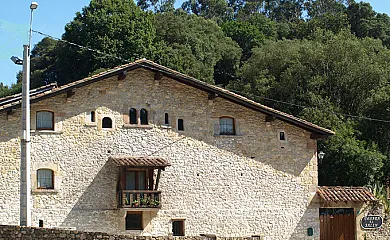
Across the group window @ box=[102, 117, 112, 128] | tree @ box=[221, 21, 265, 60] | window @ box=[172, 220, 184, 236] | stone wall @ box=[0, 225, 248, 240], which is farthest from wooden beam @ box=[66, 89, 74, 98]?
tree @ box=[221, 21, 265, 60]

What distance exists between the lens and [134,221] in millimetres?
29781

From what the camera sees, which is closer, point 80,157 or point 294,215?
point 80,157

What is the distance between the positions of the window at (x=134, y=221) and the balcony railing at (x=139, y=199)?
901mm

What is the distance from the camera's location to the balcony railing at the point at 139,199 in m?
28.8

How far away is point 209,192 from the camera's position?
30.8 meters

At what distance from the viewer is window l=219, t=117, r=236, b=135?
103 feet

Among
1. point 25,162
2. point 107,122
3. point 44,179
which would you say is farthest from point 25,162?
point 107,122

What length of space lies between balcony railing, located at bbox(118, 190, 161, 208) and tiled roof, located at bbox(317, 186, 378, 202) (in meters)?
7.76

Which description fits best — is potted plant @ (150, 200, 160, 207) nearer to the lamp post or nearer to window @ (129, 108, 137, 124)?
window @ (129, 108, 137, 124)

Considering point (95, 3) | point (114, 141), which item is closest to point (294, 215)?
point (114, 141)

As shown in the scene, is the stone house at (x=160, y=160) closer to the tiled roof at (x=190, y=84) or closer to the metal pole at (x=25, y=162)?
the tiled roof at (x=190, y=84)

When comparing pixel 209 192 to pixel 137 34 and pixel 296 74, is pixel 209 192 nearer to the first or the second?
pixel 296 74

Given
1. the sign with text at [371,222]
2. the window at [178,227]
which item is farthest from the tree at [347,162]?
the window at [178,227]

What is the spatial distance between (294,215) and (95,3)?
121 feet
